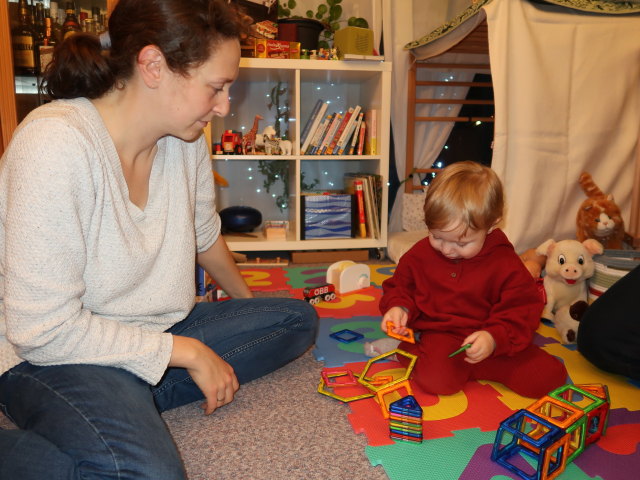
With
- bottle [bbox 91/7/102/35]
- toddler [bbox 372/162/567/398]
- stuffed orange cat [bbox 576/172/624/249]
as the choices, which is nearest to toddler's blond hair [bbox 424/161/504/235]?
toddler [bbox 372/162/567/398]

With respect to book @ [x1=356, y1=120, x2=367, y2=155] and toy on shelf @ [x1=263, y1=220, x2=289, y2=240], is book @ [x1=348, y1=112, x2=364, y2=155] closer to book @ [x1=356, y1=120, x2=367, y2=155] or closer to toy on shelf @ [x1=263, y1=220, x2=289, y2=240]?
book @ [x1=356, y1=120, x2=367, y2=155]

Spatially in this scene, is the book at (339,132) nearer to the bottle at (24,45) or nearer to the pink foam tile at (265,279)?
the pink foam tile at (265,279)

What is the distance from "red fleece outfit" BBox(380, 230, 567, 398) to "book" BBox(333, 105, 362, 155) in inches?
46.5

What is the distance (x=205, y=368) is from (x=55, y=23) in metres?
1.57

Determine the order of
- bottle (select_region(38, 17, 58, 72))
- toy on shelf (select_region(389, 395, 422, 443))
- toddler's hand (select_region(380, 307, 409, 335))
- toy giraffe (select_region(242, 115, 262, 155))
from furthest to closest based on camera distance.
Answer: toy giraffe (select_region(242, 115, 262, 155)) → bottle (select_region(38, 17, 58, 72)) → toddler's hand (select_region(380, 307, 409, 335)) → toy on shelf (select_region(389, 395, 422, 443))

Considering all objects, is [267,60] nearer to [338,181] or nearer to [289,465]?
[338,181]

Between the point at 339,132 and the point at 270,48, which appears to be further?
the point at 339,132

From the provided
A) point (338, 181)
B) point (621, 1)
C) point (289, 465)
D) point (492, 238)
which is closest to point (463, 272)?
point (492, 238)

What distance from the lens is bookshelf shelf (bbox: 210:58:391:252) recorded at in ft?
7.16

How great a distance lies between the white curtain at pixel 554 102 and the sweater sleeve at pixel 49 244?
1.40 metres

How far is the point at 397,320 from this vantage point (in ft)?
3.70

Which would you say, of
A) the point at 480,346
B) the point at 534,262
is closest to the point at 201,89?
the point at 480,346

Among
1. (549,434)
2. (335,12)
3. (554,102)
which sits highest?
(335,12)

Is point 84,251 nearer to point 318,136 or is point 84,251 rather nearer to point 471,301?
point 471,301
